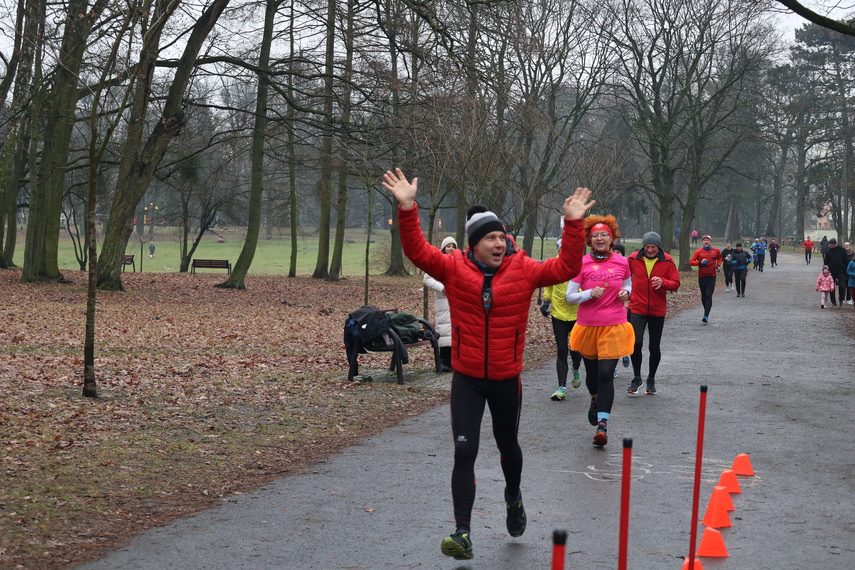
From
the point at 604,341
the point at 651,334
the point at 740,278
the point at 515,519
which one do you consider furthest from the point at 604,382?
the point at 740,278

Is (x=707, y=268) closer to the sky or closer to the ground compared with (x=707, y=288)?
closer to the sky

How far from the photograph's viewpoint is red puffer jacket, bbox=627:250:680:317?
11.4 meters

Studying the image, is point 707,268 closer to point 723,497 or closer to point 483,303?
point 723,497

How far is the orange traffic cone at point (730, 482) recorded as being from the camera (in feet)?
21.6

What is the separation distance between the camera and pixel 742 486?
22.9 ft

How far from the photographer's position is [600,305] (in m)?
9.19

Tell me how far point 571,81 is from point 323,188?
12.3 metres

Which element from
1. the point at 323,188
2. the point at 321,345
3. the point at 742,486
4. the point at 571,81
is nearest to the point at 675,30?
the point at 571,81

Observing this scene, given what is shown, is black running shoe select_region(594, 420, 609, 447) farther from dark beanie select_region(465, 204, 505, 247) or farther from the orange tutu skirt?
dark beanie select_region(465, 204, 505, 247)

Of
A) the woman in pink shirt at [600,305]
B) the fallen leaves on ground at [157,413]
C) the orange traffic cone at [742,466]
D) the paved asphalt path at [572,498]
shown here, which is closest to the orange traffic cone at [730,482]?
the paved asphalt path at [572,498]

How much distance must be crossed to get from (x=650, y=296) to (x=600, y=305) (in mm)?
2487

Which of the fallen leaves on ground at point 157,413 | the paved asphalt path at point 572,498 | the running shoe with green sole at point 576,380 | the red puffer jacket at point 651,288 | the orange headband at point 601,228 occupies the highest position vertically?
the orange headband at point 601,228

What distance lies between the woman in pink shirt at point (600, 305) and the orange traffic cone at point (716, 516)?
116 inches

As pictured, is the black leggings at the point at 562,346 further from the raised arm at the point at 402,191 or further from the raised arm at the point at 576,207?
the raised arm at the point at 402,191
